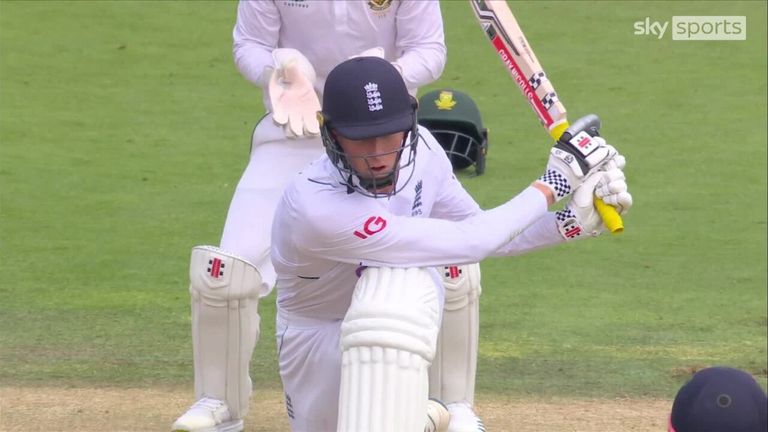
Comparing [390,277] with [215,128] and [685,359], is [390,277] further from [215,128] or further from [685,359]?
[215,128]

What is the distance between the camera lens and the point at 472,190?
834 centimetres

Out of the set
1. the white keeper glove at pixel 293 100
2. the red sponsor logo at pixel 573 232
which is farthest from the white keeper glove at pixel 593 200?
the white keeper glove at pixel 293 100

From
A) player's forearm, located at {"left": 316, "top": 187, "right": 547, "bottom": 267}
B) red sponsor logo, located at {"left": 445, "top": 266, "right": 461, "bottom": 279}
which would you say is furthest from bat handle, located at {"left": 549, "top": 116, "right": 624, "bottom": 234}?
red sponsor logo, located at {"left": 445, "top": 266, "right": 461, "bottom": 279}

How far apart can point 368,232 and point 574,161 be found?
2.23 ft

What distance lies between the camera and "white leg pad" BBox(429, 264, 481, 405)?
4605 mm

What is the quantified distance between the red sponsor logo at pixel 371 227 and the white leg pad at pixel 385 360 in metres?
0.14

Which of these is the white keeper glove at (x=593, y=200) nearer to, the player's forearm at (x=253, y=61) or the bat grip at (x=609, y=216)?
the bat grip at (x=609, y=216)

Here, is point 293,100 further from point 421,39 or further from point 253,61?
→ point 421,39

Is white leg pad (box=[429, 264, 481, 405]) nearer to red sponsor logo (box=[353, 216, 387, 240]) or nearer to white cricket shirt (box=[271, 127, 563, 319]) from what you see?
white cricket shirt (box=[271, 127, 563, 319])

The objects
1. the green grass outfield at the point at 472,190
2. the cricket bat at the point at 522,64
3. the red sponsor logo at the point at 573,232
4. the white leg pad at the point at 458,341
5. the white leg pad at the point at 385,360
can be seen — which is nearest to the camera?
the white leg pad at the point at 385,360

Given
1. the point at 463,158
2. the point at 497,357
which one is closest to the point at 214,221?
the point at 463,158

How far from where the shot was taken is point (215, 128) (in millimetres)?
9477

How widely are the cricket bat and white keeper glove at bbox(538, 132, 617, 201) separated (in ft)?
1.19

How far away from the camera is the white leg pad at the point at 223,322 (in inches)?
177
